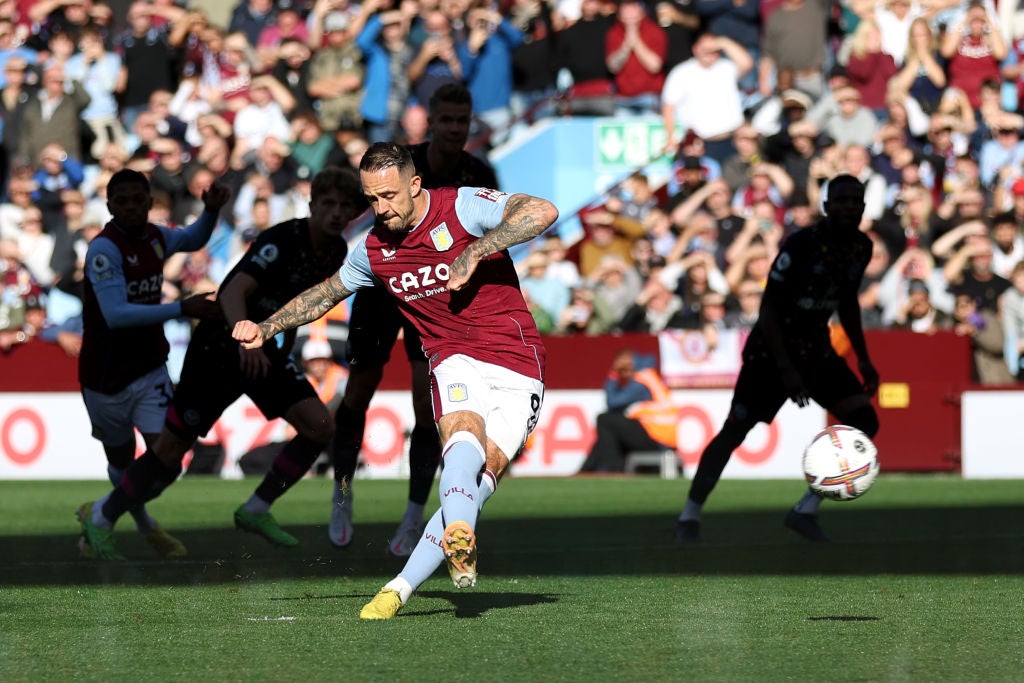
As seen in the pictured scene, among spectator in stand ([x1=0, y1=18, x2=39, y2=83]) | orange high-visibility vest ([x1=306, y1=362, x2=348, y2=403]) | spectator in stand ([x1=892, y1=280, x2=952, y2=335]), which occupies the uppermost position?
spectator in stand ([x1=0, y1=18, x2=39, y2=83])

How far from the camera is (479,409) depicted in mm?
7234

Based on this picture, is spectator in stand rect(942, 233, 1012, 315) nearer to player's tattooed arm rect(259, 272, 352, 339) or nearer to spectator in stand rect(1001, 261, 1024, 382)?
spectator in stand rect(1001, 261, 1024, 382)

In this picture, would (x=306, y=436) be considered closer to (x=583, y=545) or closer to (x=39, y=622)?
(x=583, y=545)

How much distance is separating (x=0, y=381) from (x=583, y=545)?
1016 centimetres

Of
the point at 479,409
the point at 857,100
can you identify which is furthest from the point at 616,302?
the point at 479,409

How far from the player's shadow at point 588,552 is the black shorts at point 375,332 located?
1101mm

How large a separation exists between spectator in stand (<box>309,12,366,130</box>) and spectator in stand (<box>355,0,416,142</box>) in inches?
5.2

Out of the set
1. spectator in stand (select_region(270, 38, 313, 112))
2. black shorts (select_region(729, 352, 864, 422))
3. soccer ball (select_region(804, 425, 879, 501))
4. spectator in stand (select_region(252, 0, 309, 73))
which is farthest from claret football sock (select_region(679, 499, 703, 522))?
spectator in stand (select_region(252, 0, 309, 73))

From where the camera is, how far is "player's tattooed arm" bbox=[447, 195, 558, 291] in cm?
694

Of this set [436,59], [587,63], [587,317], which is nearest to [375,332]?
[587,317]

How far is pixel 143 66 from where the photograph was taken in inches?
907

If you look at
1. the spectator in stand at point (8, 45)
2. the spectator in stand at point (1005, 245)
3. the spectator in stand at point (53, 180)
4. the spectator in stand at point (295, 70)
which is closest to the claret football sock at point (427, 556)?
the spectator in stand at point (1005, 245)

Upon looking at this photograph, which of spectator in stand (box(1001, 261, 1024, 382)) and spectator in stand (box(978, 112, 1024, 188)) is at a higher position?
spectator in stand (box(978, 112, 1024, 188))

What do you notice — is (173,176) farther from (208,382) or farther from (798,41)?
(208,382)
